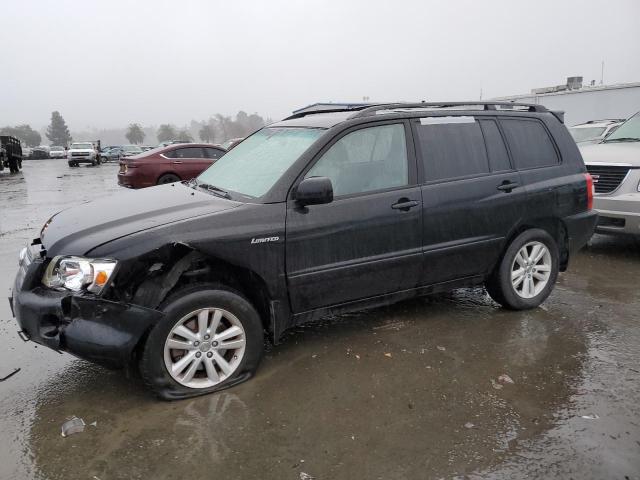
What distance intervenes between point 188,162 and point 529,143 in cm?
1101

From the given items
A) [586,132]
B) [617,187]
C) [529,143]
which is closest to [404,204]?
[529,143]

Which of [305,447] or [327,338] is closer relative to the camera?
[305,447]

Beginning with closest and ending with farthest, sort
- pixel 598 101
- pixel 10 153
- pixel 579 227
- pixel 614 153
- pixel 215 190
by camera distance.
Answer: pixel 215 190 → pixel 579 227 → pixel 614 153 → pixel 598 101 → pixel 10 153

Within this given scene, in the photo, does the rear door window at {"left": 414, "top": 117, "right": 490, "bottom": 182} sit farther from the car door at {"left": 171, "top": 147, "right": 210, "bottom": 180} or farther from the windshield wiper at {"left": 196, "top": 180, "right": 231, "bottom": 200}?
the car door at {"left": 171, "top": 147, "right": 210, "bottom": 180}

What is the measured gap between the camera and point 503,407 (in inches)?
123

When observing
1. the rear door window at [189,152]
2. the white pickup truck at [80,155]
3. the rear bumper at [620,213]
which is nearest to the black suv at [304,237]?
the rear bumper at [620,213]

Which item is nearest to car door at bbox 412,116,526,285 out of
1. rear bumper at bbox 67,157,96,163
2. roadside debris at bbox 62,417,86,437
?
roadside debris at bbox 62,417,86,437

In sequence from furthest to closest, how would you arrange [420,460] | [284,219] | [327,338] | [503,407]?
1. [327,338]
2. [284,219]
3. [503,407]
4. [420,460]

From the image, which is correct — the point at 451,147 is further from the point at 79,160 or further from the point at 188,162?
the point at 79,160

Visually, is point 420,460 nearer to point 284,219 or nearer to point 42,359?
point 284,219

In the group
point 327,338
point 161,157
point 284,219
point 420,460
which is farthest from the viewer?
point 161,157

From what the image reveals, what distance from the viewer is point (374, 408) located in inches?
123

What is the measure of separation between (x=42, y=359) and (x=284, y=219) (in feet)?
7.11

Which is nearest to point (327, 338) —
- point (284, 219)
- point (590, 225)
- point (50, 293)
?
point (284, 219)
